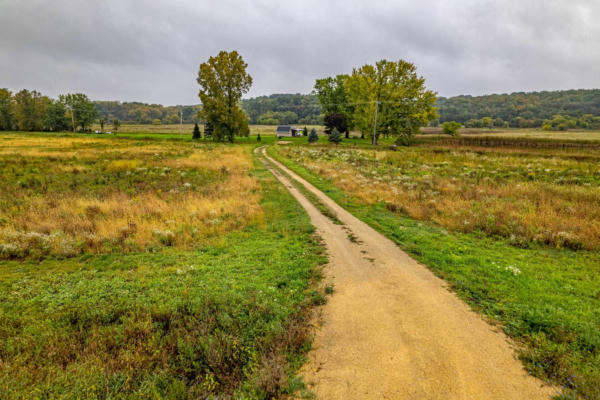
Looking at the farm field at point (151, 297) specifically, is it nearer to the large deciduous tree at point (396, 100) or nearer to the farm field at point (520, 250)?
the farm field at point (520, 250)

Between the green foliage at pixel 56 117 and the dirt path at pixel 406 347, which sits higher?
the green foliage at pixel 56 117

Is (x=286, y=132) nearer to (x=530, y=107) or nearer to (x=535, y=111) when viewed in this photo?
(x=535, y=111)

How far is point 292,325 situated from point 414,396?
7.98 feet

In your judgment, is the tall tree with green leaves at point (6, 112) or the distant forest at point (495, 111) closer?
the tall tree with green leaves at point (6, 112)

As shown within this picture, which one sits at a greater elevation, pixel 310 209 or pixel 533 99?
pixel 533 99

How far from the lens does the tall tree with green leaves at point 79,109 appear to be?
10044 cm

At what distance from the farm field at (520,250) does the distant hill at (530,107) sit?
135531 mm

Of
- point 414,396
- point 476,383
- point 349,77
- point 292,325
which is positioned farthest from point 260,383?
point 349,77

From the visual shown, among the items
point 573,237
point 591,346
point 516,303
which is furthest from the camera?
point 573,237

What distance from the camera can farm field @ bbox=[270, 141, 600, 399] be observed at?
493 cm

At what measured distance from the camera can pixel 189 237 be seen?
35.2 feet

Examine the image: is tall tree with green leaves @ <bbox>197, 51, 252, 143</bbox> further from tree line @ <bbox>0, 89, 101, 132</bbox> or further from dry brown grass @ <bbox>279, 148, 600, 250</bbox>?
tree line @ <bbox>0, 89, 101, 132</bbox>

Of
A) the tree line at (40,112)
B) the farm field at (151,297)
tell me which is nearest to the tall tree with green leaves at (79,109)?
the tree line at (40,112)

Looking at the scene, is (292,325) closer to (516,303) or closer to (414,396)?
(414,396)
